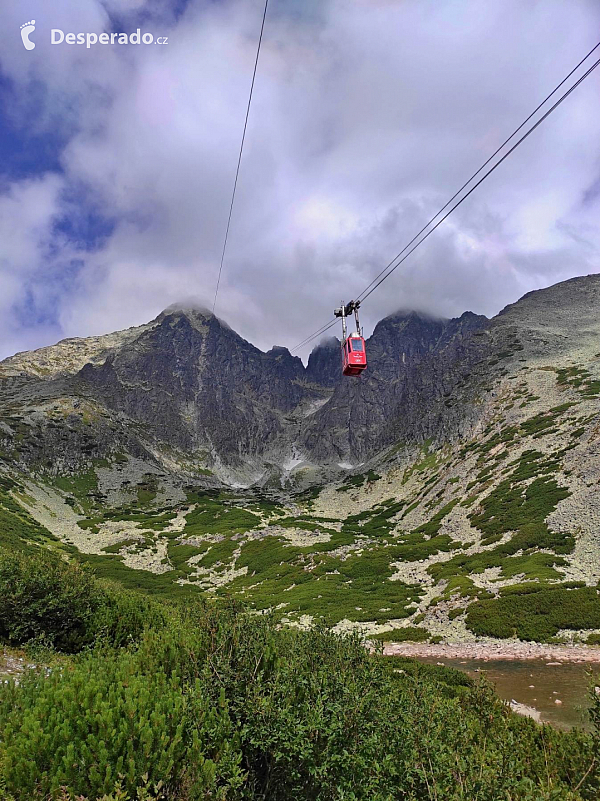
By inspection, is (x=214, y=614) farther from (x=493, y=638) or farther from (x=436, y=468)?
(x=436, y=468)

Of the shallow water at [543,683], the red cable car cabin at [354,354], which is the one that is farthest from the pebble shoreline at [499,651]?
the red cable car cabin at [354,354]

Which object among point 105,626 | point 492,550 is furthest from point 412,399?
point 105,626

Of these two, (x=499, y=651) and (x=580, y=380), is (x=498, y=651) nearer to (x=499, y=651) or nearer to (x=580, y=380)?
(x=499, y=651)

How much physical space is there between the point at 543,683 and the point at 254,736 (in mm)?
17094

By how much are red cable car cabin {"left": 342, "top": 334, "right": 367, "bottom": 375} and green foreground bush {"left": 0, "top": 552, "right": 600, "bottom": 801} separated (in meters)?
16.2

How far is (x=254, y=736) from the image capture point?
5.88m

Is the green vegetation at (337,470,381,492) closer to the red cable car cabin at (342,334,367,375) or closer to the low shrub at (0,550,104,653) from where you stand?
the red cable car cabin at (342,334,367,375)

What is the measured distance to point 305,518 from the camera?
99812mm

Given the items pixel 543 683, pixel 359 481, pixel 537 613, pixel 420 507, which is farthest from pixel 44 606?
pixel 359 481

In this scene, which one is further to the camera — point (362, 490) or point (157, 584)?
point (362, 490)

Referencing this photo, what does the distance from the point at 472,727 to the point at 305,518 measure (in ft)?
315

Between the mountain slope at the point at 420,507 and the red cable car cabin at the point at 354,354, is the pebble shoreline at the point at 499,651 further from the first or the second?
the red cable car cabin at the point at 354,354

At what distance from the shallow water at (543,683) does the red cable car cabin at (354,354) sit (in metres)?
14.4

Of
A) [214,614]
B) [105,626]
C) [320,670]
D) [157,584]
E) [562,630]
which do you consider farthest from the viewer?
[157,584]
